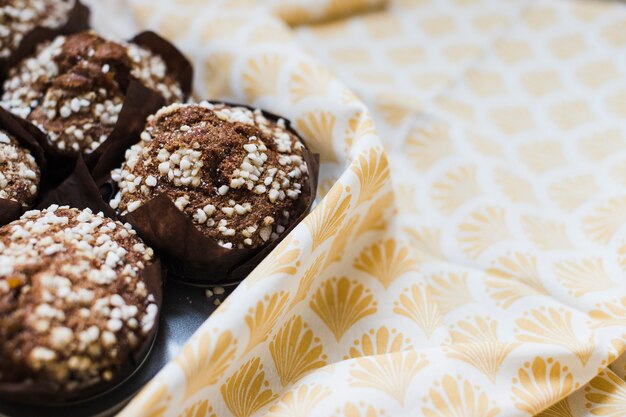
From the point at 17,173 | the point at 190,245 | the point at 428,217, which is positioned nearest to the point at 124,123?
the point at 17,173

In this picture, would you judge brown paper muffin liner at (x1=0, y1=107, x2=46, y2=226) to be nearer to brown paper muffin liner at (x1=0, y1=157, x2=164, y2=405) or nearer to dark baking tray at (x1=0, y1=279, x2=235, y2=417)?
brown paper muffin liner at (x1=0, y1=157, x2=164, y2=405)

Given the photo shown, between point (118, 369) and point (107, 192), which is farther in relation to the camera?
point (107, 192)

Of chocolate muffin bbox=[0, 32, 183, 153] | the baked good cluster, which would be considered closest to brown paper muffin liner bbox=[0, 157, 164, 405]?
the baked good cluster

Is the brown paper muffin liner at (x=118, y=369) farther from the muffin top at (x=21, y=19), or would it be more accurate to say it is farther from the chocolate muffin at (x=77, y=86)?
the muffin top at (x=21, y=19)

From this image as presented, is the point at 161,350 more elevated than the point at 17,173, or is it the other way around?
the point at 17,173

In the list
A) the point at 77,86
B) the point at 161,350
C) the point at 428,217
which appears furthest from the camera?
the point at 428,217

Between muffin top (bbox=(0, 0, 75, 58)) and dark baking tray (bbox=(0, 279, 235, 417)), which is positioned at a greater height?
Answer: muffin top (bbox=(0, 0, 75, 58))

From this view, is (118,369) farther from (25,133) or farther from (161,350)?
(25,133)
